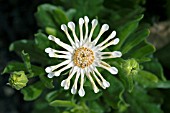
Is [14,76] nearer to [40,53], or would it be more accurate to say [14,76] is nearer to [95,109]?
[40,53]

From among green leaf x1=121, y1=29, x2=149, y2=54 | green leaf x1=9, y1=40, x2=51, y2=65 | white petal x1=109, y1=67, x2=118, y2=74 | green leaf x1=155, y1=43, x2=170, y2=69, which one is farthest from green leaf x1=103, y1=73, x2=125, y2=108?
green leaf x1=155, y1=43, x2=170, y2=69

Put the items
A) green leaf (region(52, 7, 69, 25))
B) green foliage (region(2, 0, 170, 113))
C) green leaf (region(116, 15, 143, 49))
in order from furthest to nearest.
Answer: green leaf (region(52, 7, 69, 25))
green leaf (region(116, 15, 143, 49))
green foliage (region(2, 0, 170, 113))

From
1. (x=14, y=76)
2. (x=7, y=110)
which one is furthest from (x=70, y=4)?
(x=7, y=110)

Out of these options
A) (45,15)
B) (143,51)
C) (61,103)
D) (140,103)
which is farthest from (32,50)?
(140,103)

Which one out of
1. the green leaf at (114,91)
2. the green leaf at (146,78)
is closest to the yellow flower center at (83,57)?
the green leaf at (114,91)

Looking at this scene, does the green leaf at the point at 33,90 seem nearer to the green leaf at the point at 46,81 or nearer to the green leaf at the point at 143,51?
the green leaf at the point at 46,81

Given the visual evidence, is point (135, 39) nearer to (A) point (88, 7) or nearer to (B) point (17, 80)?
(A) point (88, 7)

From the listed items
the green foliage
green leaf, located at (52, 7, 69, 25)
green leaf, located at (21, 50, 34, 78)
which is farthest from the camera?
green leaf, located at (52, 7, 69, 25)

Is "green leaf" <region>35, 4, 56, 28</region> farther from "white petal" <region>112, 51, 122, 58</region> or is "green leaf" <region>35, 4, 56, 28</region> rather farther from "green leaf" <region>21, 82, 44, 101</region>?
"white petal" <region>112, 51, 122, 58</region>

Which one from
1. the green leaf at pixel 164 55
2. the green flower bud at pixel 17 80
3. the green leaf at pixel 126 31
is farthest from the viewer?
the green leaf at pixel 164 55
